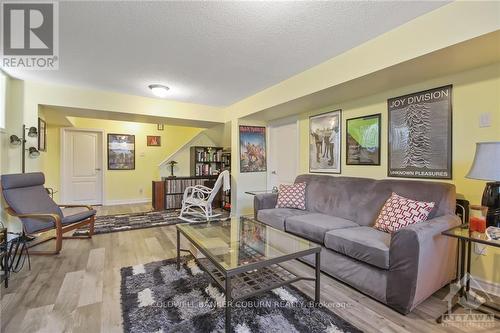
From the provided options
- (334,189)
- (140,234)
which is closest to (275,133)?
(334,189)

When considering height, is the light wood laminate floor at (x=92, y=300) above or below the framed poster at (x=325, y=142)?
below

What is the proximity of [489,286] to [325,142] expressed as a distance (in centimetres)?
225

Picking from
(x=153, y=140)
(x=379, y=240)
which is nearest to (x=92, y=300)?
(x=379, y=240)

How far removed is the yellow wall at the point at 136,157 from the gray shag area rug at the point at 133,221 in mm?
1620

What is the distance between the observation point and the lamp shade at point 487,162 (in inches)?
61.3

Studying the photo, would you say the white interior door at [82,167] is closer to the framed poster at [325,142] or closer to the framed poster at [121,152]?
the framed poster at [121,152]

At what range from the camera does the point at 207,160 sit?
20.0ft

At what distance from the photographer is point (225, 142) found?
5.66m

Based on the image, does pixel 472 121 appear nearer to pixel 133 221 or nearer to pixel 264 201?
pixel 264 201

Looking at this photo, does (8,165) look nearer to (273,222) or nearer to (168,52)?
(168,52)


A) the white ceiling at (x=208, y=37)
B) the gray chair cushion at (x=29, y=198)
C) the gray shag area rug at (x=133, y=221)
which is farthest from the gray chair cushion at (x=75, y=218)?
the white ceiling at (x=208, y=37)

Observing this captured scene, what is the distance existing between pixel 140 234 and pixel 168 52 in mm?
2602

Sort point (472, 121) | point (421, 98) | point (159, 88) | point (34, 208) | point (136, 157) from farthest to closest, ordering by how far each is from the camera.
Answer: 1. point (136, 157)
2. point (159, 88)
3. point (34, 208)
4. point (421, 98)
5. point (472, 121)

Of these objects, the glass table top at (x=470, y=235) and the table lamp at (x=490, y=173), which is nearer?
the glass table top at (x=470, y=235)
